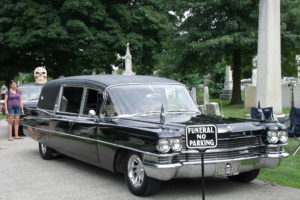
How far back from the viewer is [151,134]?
5.45m

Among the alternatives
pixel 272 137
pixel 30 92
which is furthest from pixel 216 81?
pixel 272 137

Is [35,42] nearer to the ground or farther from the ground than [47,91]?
farther from the ground

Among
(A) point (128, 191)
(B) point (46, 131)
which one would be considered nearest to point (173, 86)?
(A) point (128, 191)

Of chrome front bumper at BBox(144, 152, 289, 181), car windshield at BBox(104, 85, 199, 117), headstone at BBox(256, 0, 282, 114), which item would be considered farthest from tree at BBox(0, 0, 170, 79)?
chrome front bumper at BBox(144, 152, 289, 181)

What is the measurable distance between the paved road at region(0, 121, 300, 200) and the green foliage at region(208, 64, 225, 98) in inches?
1186

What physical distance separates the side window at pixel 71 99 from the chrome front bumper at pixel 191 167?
2.71 m

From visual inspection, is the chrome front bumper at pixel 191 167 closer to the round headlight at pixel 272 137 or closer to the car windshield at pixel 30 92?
the round headlight at pixel 272 137

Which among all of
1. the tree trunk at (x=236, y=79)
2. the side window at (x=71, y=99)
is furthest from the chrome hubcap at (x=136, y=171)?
the tree trunk at (x=236, y=79)

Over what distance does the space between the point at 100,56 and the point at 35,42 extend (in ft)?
14.6

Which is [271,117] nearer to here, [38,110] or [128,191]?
[128,191]

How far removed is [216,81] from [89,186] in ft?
110

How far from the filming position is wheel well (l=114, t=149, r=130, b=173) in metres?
6.25

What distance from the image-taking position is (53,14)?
89.2ft

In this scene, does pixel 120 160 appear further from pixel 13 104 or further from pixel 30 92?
pixel 30 92
